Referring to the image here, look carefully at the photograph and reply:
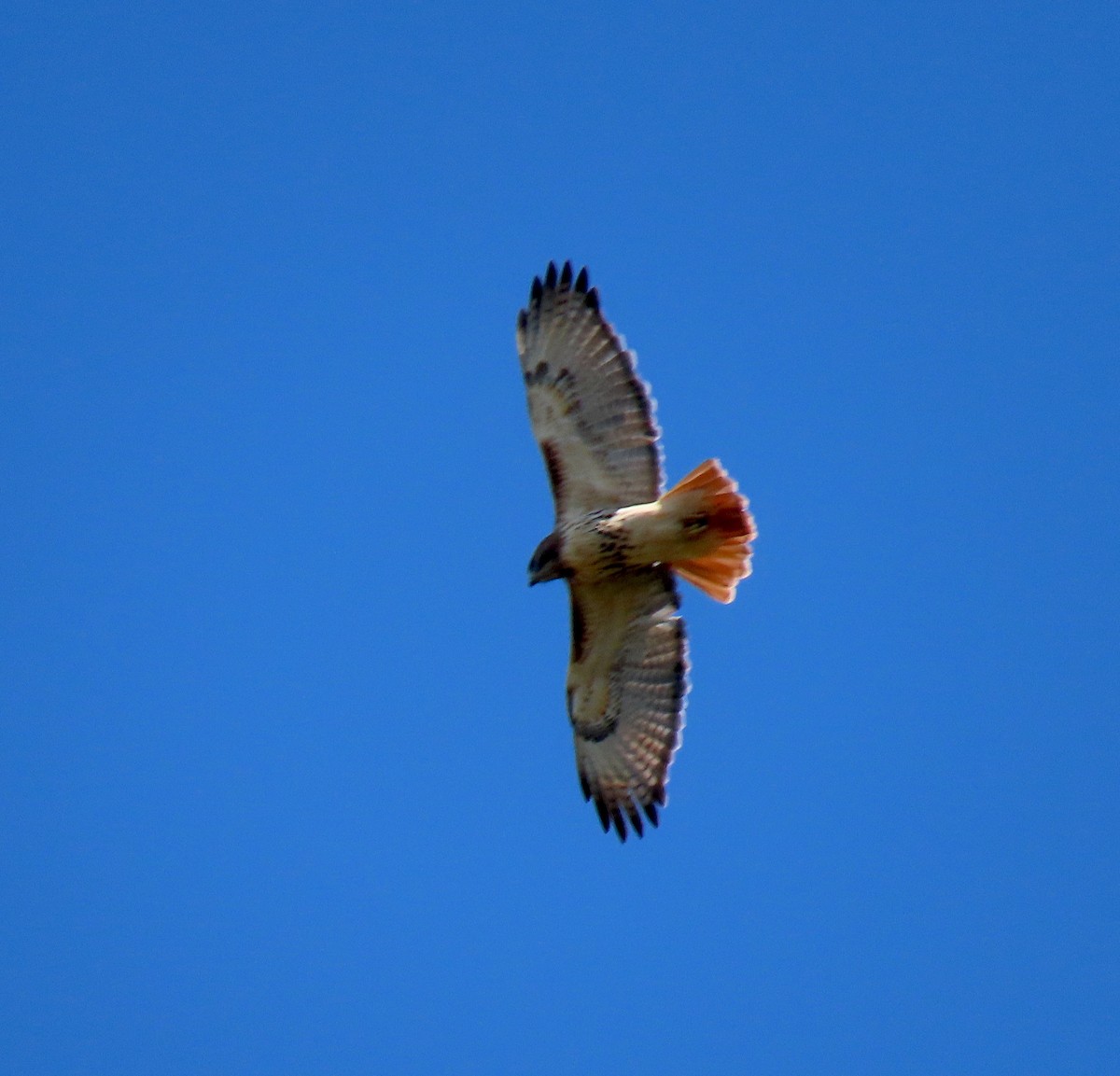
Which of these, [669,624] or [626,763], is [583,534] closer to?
[669,624]

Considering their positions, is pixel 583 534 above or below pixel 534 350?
below

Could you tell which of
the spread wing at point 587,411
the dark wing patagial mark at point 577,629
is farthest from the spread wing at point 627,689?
the spread wing at point 587,411

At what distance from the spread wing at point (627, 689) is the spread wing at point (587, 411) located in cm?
47

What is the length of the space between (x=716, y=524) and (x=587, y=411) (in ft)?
2.96

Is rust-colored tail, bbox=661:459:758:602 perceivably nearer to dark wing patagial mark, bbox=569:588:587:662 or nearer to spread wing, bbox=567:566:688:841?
spread wing, bbox=567:566:688:841

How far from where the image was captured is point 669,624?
28.8 feet

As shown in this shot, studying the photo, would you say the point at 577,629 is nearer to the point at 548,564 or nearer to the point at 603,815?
the point at 548,564

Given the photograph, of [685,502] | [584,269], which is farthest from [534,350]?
[685,502]

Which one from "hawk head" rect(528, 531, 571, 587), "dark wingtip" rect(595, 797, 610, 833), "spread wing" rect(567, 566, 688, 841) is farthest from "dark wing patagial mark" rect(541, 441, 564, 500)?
"dark wingtip" rect(595, 797, 610, 833)

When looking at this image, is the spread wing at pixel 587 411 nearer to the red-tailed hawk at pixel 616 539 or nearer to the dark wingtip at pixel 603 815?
the red-tailed hawk at pixel 616 539

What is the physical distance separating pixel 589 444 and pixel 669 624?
1019 mm

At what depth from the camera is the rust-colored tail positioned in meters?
8.12

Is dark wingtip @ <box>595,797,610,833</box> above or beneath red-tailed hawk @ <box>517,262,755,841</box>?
beneath

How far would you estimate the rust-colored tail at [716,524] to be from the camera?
320 inches
